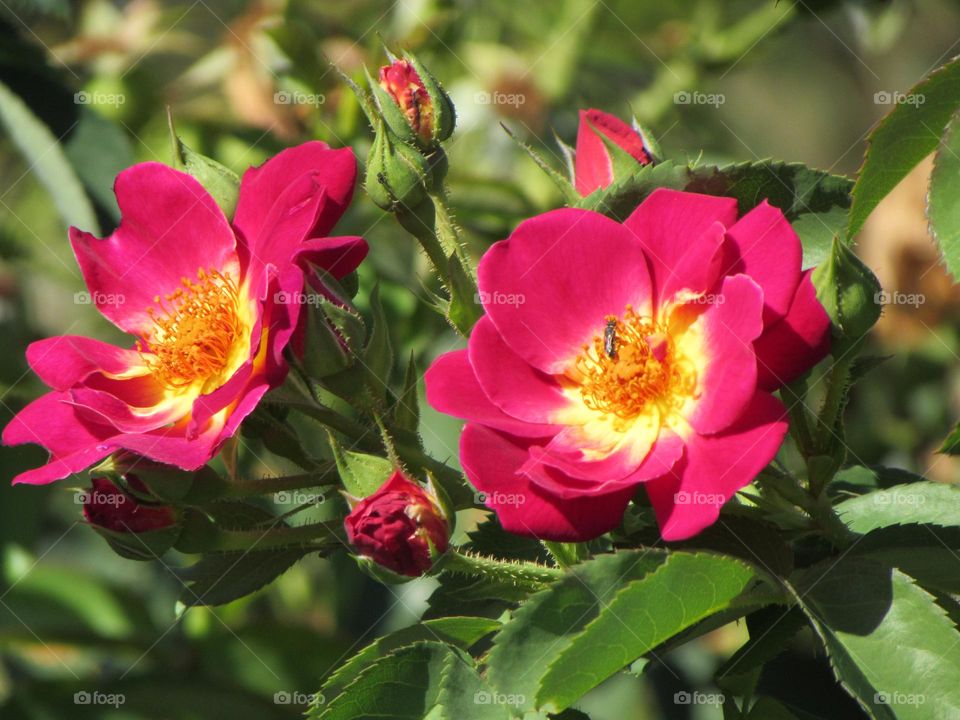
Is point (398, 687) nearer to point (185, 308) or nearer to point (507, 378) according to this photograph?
point (507, 378)

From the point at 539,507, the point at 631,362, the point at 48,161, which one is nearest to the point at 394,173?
the point at 631,362

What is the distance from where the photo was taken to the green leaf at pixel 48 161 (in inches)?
74.2

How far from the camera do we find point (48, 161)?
2010 mm

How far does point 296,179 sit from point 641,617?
58 centimetres

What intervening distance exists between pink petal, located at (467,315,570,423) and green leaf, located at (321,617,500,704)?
0.73 feet

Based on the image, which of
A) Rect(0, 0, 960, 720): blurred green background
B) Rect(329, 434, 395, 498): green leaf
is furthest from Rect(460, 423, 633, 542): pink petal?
Rect(0, 0, 960, 720): blurred green background

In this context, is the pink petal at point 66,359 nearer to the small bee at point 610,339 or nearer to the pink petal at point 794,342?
the small bee at point 610,339

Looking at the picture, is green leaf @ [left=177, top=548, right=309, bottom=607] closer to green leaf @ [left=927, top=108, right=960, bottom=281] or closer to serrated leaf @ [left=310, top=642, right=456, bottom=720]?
serrated leaf @ [left=310, top=642, right=456, bottom=720]

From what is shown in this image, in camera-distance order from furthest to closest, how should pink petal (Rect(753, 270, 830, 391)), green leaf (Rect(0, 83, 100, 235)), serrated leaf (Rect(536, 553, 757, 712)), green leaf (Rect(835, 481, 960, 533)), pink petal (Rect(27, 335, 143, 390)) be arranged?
green leaf (Rect(0, 83, 100, 235)) < pink petal (Rect(27, 335, 143, 390)) < green leaf (Rect(835, 481, 960, 533)) < pink petal (Rect(753, 270, 830, 391)) < serrated leaf (Rect(536, 553, 757, 712))

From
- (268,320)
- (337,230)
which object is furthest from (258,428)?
(337,230)

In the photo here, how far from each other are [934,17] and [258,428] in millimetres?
3350

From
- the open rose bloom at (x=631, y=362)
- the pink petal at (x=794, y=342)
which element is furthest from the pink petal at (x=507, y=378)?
the pink petal at (x=794, y=342)

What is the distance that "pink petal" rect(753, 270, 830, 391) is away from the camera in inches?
43.9

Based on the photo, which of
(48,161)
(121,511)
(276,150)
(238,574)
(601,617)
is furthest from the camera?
(276,150)
